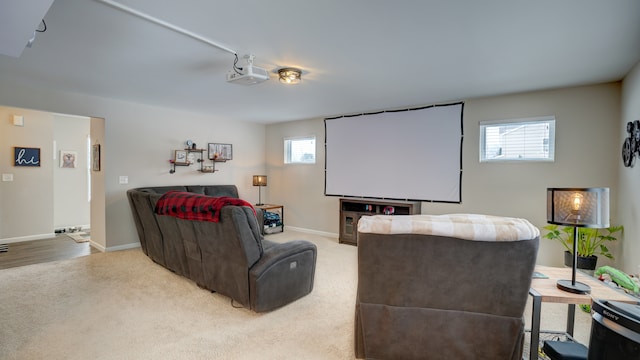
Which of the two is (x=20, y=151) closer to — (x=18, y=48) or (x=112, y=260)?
(x=112, y=260)

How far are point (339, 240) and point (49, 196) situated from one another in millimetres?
5420

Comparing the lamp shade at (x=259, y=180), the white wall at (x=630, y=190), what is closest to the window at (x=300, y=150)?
the lamp shade at (x=259, y=180)

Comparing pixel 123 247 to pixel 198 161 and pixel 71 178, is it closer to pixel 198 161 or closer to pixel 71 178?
pixel 198 161

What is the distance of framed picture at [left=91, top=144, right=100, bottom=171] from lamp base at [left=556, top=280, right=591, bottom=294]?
5.83 metres

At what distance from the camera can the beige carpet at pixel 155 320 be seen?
86.0 inches

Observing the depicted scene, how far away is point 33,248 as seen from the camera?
15.9ft

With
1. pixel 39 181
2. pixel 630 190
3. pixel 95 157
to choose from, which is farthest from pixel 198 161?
pixel 630 190

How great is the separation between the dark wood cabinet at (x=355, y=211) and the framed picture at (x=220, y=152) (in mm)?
2565

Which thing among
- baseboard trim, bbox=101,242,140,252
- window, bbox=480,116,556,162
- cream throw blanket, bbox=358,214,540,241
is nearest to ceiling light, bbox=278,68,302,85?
cream throw blanket, bbox=358,214,540,241

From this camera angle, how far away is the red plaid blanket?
106 inches

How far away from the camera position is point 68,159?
20.3 feet

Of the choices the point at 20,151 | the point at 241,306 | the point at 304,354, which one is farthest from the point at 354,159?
the point at 20,151

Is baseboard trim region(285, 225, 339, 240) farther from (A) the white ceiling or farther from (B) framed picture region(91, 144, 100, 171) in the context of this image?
(B) framed picture region(91, 144, 100, 171)

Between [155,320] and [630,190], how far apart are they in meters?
4.72
